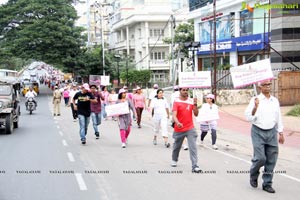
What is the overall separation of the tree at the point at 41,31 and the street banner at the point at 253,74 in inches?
1633

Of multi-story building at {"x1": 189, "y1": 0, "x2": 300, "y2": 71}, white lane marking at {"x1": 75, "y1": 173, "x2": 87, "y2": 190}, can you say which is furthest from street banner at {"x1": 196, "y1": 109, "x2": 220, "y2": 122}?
multi-story building at {"x1": 189, "y1": 0, "x2": 300, "y2": 71}

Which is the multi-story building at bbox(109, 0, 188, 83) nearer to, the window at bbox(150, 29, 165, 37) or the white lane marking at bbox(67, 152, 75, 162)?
the window at bbox(150, 29, 165, 37)

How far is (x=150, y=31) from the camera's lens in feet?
224

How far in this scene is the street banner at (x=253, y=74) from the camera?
8961 millimetres

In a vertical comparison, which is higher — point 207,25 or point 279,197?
point 207,25

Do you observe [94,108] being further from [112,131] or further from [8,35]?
[8,35]

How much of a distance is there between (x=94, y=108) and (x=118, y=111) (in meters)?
2.20

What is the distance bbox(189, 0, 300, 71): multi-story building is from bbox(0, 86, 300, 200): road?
14.7m

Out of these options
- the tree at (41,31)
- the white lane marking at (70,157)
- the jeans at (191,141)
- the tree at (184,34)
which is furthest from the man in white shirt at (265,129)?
the tree at (184,34)

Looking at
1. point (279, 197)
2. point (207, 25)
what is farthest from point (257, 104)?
point (207, 25)

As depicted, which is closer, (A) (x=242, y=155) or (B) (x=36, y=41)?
(A) (x=242, y=155)

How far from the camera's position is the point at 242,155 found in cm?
1230

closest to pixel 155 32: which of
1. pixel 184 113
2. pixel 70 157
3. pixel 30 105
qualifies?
pixel 30 105

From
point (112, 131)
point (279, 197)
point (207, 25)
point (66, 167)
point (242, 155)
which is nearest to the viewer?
point (279, 197)
